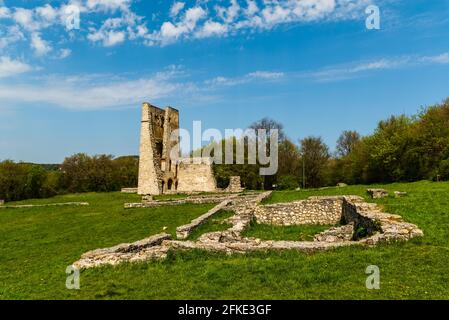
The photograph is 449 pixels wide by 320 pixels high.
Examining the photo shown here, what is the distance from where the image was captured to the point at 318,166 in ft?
215

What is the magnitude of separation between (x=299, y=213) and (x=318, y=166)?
4504cm

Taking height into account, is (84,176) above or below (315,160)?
A: below

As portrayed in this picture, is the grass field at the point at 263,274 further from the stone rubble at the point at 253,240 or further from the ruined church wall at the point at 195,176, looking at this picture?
the ruined church wall at the point at 195,176

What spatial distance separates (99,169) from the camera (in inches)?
2857

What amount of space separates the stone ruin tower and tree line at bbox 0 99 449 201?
1114 centimetres

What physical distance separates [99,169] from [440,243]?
6820cm

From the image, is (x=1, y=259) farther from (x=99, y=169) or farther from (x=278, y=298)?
(x=99, y=169)

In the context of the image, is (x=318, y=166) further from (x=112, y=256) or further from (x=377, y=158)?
(x=112, y=256)

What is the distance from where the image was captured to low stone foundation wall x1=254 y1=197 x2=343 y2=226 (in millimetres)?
22062

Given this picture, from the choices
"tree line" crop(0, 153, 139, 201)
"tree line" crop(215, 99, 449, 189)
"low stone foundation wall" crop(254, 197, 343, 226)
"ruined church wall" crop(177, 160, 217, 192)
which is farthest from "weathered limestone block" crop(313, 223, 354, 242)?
"tree line" crop(0, 153, 139, 201)

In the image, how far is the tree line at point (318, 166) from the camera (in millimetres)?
42969

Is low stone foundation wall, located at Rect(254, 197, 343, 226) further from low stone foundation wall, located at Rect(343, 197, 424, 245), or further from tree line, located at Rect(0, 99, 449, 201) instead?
tree line, located at Rect(0, 99, 449, 201)

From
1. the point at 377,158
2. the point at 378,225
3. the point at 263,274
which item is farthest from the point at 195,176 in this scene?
the point at 263,274
